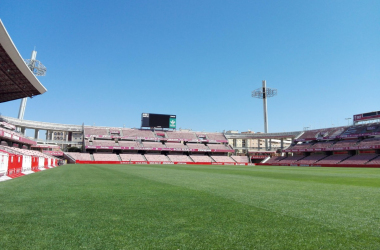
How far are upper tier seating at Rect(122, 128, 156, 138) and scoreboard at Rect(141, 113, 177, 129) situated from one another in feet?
6.84

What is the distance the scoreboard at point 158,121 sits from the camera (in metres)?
74.8

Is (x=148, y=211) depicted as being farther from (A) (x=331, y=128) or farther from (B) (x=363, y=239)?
(A) (x=331, y=128)

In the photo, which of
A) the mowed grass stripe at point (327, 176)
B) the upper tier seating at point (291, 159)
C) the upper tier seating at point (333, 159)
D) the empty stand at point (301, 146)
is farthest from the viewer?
the empty stand at point (301, 146)

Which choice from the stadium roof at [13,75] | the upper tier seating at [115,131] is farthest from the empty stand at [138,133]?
the stadium roof at [13,75]

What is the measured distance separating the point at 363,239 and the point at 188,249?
8.00ft

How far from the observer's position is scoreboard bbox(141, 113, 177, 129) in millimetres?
74812

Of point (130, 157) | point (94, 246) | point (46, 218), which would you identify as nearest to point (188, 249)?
point (94, 246)

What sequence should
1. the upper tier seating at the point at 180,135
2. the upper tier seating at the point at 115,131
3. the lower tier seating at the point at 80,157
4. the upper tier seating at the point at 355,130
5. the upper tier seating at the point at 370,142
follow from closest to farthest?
the upper tier seating at the point at 370,142
the lower tier seating at the point at 80,157
the upper tier seating at the point at 355,130
the upper tier seating at the point at 115,131
the upper tier seating at the point at 180,135

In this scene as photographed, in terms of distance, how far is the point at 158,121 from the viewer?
7600 cm

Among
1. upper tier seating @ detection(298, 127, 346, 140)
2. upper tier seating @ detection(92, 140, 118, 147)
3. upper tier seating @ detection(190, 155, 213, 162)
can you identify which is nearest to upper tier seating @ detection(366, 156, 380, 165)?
upper tier seating @ detection(298, 127, 346, 140)

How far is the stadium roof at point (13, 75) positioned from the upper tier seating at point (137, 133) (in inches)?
1461

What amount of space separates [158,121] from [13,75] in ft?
164

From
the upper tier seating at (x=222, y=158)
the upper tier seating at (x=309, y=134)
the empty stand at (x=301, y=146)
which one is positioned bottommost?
the upper tier seating at (x=222, y=158)

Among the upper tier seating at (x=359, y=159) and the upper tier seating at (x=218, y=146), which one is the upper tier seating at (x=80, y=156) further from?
the upper tier seating at (x=359, y=159)
